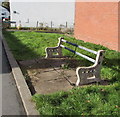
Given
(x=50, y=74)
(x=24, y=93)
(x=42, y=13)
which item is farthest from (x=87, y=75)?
(x=42, y=13)

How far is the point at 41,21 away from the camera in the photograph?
1049 inches

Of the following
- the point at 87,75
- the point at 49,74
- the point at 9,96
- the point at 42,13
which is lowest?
the point at 9,96

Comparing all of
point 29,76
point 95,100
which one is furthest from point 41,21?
point 95,100

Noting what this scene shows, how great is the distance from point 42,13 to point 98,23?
17.7 m

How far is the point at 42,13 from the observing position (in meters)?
26.1

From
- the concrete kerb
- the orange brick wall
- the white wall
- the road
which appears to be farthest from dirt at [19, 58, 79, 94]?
the white wall

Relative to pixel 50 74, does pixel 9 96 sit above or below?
below

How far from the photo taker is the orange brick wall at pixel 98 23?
27.0ft

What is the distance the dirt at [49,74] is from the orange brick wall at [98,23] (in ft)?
8.91

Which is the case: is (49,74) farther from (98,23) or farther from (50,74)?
(98,23)

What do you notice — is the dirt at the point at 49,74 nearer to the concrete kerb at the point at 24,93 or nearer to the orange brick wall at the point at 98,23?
the concrete kerb at the point at 24,93

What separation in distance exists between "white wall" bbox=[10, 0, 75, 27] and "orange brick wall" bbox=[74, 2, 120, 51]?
43.5 feet

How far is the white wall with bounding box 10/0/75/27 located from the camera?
24.9m

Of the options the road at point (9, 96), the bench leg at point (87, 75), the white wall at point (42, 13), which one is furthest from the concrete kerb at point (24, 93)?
the white wall at point (42, 13)
